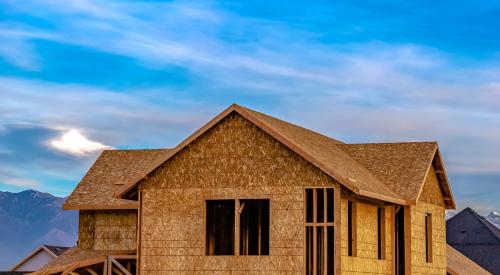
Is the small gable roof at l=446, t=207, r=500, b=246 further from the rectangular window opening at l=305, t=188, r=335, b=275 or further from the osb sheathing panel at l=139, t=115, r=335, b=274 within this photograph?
the osb sheathing panel at l=139, t=115, r=335, b=274

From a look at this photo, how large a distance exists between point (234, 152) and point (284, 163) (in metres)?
2.08

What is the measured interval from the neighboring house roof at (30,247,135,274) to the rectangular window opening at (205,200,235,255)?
16.8ft

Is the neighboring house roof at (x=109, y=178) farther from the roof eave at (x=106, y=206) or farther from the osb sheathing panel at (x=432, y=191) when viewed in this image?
the osb sheathing panel at (x=432, y=191)

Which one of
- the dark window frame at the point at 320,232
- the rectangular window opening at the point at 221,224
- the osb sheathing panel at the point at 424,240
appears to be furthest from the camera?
the osb sheathing panel at the point at 424,240

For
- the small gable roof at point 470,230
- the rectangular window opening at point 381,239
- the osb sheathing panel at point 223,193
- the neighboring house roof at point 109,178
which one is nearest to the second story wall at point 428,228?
the rectangular window opening at point 381,239

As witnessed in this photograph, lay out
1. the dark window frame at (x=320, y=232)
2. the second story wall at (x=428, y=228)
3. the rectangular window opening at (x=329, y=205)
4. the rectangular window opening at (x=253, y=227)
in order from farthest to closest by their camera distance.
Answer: the second story wall at (x=428, y=228) < the rectangular window opening at (x=253, y=227) < the rectangular window opening at (x=329, y=205) < the dark window frame at (x=320, y=232)

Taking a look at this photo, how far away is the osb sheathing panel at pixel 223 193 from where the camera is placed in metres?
39.9

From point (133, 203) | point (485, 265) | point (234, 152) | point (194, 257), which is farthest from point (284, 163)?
point (485, 265)

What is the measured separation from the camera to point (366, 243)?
42.3 meters

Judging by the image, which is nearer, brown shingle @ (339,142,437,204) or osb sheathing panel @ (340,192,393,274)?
osb sheathing panel @ (340,192,393,274)

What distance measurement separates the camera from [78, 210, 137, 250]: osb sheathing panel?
4822cm

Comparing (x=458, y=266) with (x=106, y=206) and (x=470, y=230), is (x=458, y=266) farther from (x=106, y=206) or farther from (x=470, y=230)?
(x=470, y=230)

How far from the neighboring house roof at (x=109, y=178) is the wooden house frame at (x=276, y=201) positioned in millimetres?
Result: 3136

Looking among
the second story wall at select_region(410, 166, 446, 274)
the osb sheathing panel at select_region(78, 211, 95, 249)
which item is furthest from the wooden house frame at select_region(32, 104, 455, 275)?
the osb sheathing panel at select_region(78, 211, 95, 249)
